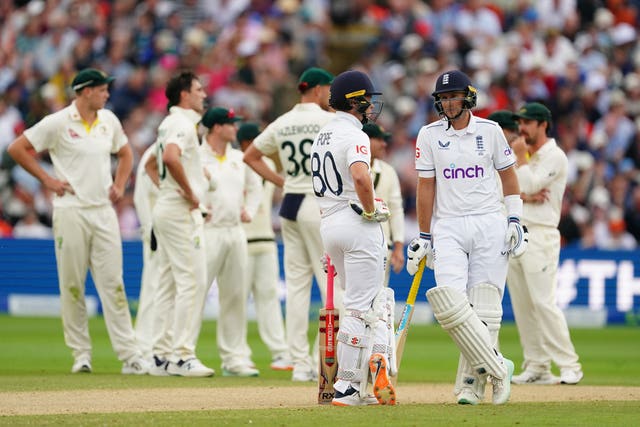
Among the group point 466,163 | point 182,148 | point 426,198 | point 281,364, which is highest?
point 182,148

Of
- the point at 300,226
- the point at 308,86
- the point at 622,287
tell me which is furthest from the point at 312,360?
the point at 622,287

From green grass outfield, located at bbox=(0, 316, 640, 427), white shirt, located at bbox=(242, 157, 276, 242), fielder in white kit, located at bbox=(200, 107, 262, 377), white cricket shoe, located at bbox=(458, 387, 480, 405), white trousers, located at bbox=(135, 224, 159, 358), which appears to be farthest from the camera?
white shirt, located at bbox=(242, 157, 276, 242)

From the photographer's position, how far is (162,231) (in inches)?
476

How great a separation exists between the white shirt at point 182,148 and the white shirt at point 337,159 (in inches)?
112

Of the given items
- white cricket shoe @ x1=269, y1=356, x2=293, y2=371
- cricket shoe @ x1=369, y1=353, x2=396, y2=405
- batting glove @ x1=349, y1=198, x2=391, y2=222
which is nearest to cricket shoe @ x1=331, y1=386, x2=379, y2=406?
cricket shoe @ x1=369, y1=353, x2=396, y2=405

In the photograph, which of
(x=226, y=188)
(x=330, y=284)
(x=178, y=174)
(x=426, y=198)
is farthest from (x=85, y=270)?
(x=426, y=198)

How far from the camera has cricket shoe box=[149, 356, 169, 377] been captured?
12.2 m

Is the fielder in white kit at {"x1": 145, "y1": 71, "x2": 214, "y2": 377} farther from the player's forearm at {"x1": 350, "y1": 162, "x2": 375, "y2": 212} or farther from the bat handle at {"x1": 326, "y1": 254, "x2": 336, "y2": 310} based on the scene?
the player's forearm at {"x1": 350, "y1": 162, "x2": 375, "y2": 212}

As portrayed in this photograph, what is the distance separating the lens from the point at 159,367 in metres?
12.3

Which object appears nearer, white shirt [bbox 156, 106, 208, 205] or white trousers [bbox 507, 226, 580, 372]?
white shirt [bbox 156, 106, 208, 205]

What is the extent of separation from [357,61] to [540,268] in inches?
564

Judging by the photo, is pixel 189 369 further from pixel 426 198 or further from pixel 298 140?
pixel 426 198

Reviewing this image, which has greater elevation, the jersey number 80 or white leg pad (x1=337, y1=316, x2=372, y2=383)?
the jersey number 80

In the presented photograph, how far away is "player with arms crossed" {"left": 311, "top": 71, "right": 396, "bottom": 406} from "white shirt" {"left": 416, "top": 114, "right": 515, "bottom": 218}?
0.55 meters
